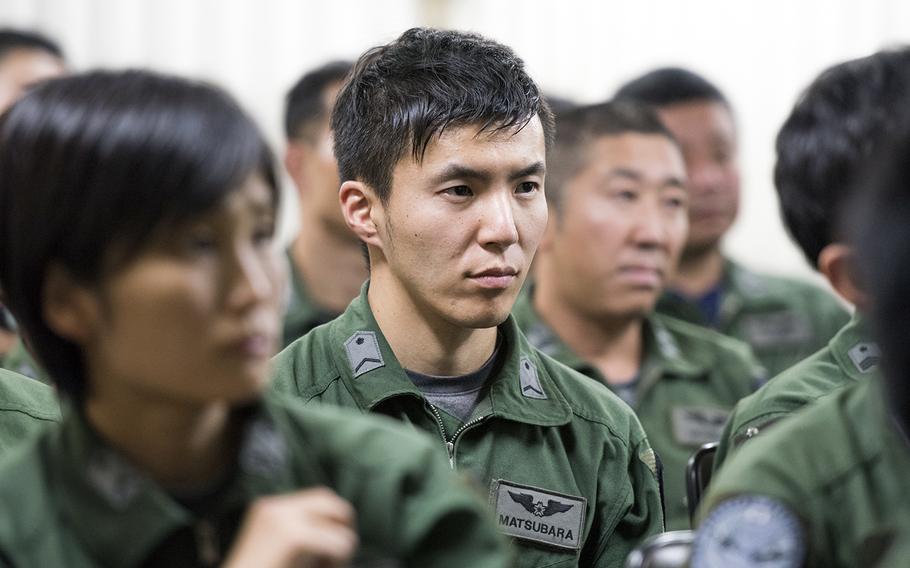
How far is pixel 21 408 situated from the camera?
6.95 feet

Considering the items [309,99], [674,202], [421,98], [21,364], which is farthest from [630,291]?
[21,364]

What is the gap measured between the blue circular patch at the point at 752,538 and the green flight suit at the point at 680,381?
5.73 feet

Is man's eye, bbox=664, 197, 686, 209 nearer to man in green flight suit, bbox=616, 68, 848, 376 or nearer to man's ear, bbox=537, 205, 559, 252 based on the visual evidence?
man's ear, bbox=537, 205, 559, 252

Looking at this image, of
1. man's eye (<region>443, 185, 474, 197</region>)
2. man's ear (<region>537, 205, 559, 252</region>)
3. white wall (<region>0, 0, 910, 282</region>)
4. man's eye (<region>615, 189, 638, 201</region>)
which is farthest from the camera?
white wall (<region>0, 0, 910, 282</region>)

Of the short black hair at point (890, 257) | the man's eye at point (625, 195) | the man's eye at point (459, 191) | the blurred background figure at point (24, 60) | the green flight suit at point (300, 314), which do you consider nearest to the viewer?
the short black hair at point (890, 257)

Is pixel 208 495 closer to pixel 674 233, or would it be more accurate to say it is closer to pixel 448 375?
pixel 448 375

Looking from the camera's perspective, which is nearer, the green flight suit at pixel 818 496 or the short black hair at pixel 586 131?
the green flight suit at pixel 818 496

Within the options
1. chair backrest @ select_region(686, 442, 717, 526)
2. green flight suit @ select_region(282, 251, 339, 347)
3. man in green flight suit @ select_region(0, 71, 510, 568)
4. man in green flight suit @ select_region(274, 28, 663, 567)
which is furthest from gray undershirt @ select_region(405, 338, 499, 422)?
green flight suit @ select_region(282, 251, 339, 347)

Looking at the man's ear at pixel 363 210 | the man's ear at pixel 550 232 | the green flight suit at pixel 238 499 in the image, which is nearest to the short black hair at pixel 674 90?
the man's ear at pixel 550 232

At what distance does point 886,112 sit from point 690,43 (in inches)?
133

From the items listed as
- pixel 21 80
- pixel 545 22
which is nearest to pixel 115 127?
pixel 21 80

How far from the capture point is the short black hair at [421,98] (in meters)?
2.16

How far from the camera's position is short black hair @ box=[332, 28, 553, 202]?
2.16 metres

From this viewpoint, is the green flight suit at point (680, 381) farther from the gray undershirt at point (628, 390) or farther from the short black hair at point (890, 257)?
the short black hair at point (890, 257)
